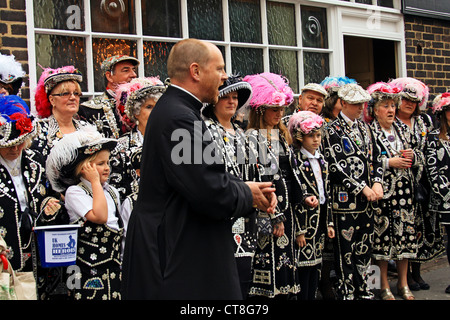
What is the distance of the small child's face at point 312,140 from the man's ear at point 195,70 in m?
2.60

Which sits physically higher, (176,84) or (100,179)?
(176,84)

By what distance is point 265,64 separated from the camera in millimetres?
7191

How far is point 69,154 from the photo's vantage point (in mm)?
4148

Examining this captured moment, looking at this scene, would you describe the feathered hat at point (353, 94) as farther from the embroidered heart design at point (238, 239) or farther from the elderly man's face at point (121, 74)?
the embroidered heart design at point (238, 239)

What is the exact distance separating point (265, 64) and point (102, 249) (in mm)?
3793

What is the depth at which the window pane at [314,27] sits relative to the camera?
25.2 ft

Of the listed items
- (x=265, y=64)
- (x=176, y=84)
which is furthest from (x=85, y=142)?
(x=265, y=64)

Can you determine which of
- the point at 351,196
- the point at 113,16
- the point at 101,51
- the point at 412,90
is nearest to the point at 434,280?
the point at 351,196

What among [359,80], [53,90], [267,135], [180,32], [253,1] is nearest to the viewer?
[53,90]

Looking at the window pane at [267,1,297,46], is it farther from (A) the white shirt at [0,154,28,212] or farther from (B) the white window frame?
(A) the white shirt at [0,154,28,212]

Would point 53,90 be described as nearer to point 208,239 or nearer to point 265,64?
point 208,239

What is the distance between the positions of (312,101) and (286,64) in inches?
63.7

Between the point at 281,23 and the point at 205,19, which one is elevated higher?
the point at 281,23

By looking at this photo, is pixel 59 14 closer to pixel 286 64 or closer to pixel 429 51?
pixel 286 64
